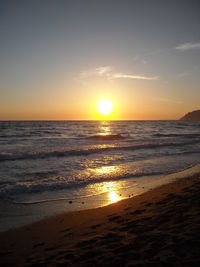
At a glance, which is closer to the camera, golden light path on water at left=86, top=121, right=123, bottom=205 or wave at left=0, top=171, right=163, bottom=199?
golden light path on water at left=86, top=121, right=123, bottom=205

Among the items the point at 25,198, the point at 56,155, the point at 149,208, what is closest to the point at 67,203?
the point at 25,198

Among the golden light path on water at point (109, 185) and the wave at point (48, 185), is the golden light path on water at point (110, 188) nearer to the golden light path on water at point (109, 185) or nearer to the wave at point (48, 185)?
the golden light path on water at point (109, 185)

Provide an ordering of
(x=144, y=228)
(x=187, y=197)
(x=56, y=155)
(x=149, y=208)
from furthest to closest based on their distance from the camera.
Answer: (x=56, y=155)
(x=187, y=197)
(x=149, y=208)
(x=144, y=228)

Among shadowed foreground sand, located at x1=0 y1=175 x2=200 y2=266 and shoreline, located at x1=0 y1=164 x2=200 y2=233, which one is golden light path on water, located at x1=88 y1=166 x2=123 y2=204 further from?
shadowed foreground sand, located at x1=0 y1=175 x2=200 y2=266

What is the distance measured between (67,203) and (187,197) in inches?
148

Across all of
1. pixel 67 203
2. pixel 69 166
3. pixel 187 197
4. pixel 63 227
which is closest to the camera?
pixel 63 227

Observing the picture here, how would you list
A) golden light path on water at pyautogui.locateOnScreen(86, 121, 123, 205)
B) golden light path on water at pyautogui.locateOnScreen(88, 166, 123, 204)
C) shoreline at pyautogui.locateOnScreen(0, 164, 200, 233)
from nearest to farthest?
shoreline at pyautogui.locateOnScreen(0, 164, 200, 233) → golden light path on water at pyautogui.locateOnScreen(88, 166, 123, 204) → golden light path on water at pyautogui.locateOnScreen(86, 121, 123, 205)

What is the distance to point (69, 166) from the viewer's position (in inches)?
555

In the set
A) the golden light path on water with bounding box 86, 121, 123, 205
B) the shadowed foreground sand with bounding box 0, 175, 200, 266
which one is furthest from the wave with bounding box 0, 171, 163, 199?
the shadowed foreground sand with bounding box 0, 175, 200, 266

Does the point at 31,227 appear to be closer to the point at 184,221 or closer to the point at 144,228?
the point at 144,228

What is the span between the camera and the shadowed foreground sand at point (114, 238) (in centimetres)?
373

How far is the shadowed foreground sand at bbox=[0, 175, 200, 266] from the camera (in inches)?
147

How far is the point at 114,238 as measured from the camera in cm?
456

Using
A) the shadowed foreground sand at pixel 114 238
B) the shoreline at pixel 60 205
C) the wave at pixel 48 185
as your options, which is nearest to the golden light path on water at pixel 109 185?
the shoreline at pixel 60 205
